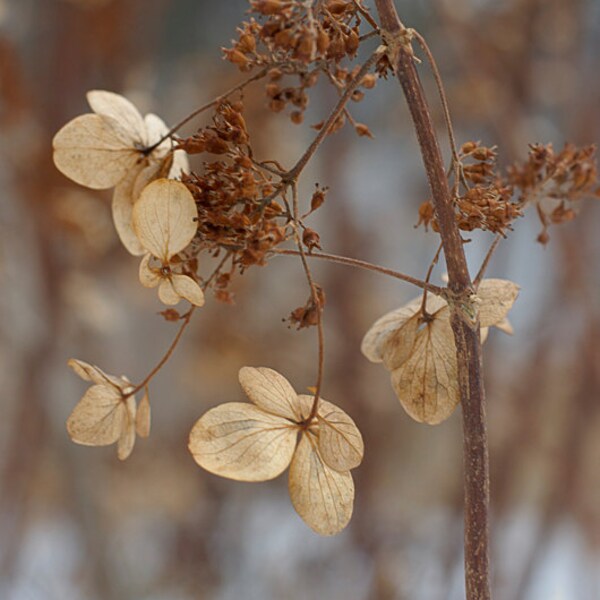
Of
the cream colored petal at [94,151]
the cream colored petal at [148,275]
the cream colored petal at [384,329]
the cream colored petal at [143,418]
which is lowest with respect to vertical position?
the cream colored petal at [143,418]

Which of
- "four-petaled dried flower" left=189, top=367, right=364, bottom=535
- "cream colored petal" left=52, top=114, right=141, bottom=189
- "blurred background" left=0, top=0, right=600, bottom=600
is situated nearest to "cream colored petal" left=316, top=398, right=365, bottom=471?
"four-petaled dried flower" left=189, top=367, right=364, bottom=535

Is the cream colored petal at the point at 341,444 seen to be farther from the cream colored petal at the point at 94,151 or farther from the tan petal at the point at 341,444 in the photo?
the cream colored petal at the point at 94,151

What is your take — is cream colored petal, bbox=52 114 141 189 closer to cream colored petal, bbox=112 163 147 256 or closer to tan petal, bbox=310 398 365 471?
cream colored petal, bbox=112 163 147 256

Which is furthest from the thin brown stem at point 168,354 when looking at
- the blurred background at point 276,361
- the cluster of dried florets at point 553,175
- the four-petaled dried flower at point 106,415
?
the blurred background at point 276,361

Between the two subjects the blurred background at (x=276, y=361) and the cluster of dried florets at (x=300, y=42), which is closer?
the cluster of dried florets at (x=300, y=42)

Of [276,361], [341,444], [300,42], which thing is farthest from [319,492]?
[276,361]

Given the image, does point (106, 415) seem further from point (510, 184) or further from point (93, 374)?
point (510, 184)
